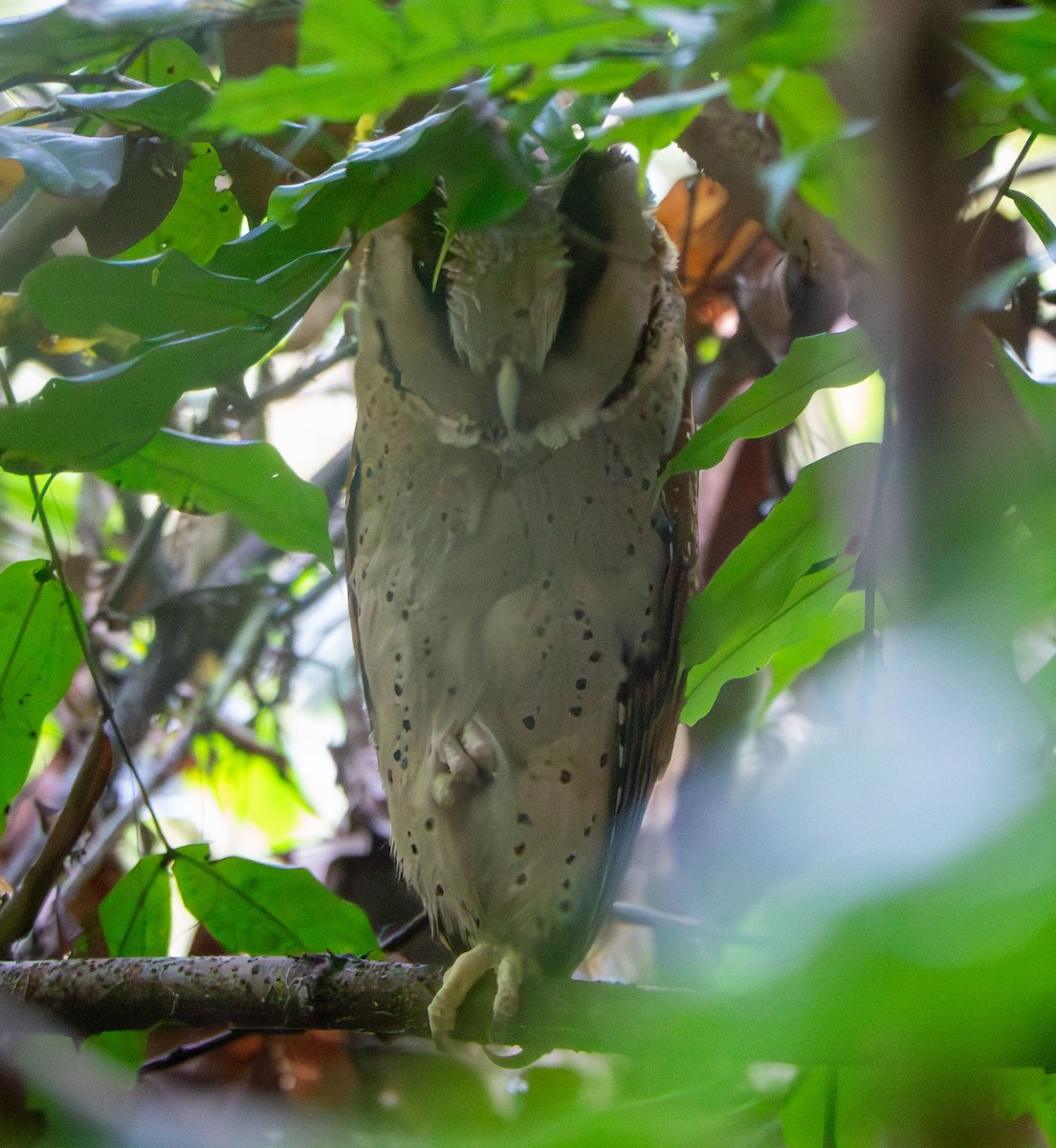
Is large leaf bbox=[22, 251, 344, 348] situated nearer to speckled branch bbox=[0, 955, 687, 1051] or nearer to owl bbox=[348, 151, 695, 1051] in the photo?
owl bbox=[348, 151, 695, 1051]

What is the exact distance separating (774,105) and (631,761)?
2.98 feet

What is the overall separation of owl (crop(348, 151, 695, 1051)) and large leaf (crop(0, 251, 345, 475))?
15.3 inches

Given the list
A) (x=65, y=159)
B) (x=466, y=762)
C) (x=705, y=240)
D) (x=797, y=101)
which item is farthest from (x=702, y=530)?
(x=797, y=101)

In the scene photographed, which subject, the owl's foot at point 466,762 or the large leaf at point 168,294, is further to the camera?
the owl's foot at point 466,762

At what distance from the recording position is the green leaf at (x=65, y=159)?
921 millimetres

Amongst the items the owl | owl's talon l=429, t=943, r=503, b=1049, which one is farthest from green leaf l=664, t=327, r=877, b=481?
owl's talon l=429, t=943, r=503, b=1049

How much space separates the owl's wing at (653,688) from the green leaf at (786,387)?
1.50ft

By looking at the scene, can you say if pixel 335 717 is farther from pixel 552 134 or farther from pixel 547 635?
pixel 552 134

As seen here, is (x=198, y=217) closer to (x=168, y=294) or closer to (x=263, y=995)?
(x=168, y=294)

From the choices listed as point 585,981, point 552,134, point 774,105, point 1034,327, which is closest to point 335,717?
point 585,981

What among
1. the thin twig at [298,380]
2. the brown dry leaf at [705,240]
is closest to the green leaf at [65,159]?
the thin twig at [298,380]

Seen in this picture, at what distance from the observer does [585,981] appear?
1.04m

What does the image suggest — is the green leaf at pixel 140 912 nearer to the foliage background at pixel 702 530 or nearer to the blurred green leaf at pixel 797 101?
the foliage background at pixel 702 530

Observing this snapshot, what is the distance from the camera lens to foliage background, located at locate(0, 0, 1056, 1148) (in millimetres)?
300
